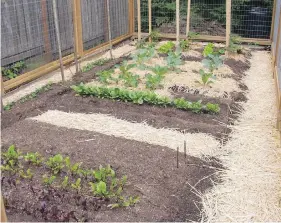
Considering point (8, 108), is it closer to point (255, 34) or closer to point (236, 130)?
point (236, 130)

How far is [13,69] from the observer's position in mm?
6223

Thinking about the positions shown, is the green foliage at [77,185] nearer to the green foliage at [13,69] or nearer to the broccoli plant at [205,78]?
the broccoli plant at [205,78]

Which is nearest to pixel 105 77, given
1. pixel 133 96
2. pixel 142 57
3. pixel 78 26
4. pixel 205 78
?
pixel 133 96

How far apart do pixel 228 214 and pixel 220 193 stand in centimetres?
29

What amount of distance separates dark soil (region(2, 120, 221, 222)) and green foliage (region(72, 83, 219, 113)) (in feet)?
4.10

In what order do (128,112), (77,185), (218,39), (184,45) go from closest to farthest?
(77,185) < (128,112) < (184,45) < (218,39)

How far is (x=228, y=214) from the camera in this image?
119 inches

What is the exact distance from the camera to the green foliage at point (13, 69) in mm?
6086

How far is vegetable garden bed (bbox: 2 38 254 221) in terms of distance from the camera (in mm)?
2957

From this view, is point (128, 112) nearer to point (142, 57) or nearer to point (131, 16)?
point (142, 57)

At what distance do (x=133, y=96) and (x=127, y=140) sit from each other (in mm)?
1303

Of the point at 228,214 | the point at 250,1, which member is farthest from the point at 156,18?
the point at 228,214

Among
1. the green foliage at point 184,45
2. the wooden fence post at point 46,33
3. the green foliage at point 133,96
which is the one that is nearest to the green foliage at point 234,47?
the green foliage at point 184,45

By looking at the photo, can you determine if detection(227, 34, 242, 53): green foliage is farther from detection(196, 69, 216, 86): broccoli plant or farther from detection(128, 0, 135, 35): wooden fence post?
detection(128, 0, 135, 35): wooden fence post
